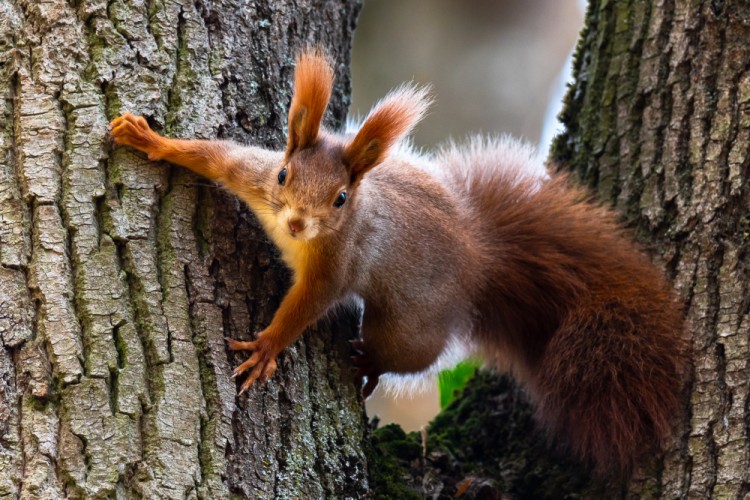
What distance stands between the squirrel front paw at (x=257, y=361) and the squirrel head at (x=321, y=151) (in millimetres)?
285

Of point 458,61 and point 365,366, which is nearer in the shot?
point 365,366

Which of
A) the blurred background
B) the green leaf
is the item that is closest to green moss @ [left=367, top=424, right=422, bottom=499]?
the green leaf

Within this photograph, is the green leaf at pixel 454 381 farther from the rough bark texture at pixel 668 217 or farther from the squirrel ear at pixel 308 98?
the squirrel ear at pixel 308 98

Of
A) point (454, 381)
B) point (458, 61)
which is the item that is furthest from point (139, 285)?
point (458, 61)

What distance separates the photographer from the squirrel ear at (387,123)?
2115 millimetres

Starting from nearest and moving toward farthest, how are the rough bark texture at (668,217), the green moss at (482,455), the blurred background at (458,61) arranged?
the rough bark texture at (668,217), the green moss at (482,455), the blurred background at (458,61)

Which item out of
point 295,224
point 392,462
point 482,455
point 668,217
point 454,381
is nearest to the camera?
point 295,224

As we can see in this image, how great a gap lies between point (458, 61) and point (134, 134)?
10.6 ft

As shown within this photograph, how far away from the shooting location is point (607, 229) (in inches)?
99.8

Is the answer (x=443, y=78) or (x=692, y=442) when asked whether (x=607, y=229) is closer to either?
(x=692, y=442)

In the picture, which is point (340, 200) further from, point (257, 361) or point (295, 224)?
point (257, 361)

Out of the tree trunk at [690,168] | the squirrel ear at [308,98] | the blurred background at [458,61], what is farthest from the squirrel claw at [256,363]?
the blurred background at [458,61]

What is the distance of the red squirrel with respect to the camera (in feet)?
6.81

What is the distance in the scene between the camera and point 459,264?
2477mm
